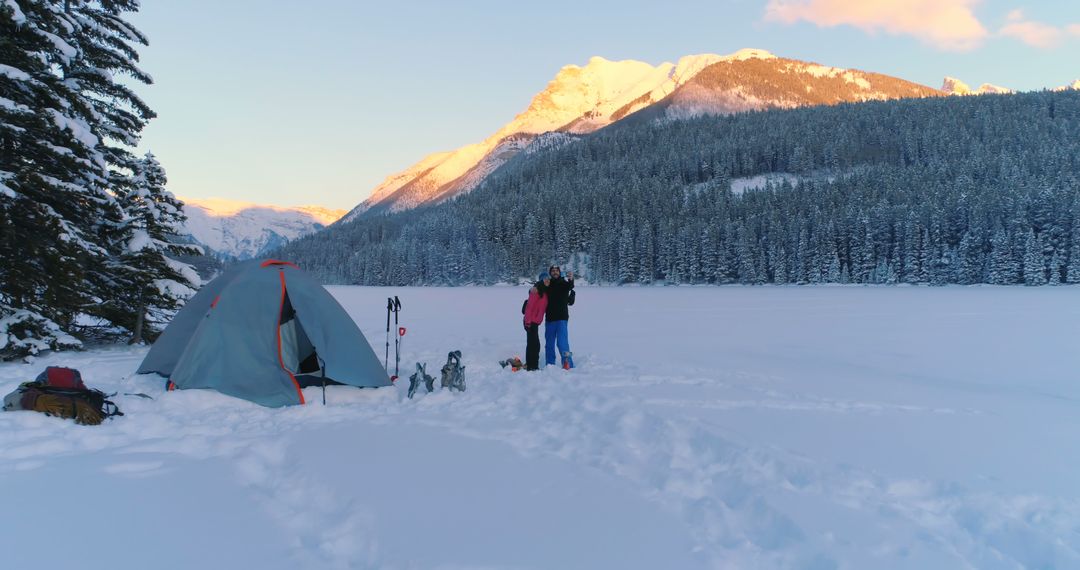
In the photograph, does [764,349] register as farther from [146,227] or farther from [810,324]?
[146,227]

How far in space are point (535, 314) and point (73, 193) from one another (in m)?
9.50

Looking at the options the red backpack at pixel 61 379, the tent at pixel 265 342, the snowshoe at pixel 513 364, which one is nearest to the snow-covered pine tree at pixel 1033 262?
the snowshoe at pixel 513 364

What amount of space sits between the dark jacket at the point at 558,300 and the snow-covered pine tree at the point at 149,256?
9.17 metres

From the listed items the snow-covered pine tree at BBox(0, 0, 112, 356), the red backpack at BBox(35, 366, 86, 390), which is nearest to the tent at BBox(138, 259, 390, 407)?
the red backpack at BBox(35, 366, 86, 390)

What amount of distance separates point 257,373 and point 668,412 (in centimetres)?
600

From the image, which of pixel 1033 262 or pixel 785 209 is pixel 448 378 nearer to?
pixel 1033 262

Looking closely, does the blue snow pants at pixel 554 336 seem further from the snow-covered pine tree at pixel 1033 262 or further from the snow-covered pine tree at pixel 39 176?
the snow-covered pine tree at pixel 1033 262

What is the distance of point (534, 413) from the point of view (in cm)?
722

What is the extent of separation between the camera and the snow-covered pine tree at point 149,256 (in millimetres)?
12297

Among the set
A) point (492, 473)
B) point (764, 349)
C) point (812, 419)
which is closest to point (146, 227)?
point (492, 473)

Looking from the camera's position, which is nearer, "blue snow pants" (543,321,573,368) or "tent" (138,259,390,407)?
"tent" (138,259,390,407)

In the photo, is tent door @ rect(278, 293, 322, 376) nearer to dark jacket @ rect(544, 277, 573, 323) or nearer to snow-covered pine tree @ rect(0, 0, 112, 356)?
dark jacket @ rect(544, 277, 573, 323)

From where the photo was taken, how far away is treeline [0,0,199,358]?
941 centimetres

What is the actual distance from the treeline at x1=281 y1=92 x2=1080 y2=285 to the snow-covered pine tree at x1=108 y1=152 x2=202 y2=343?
79.1 m
